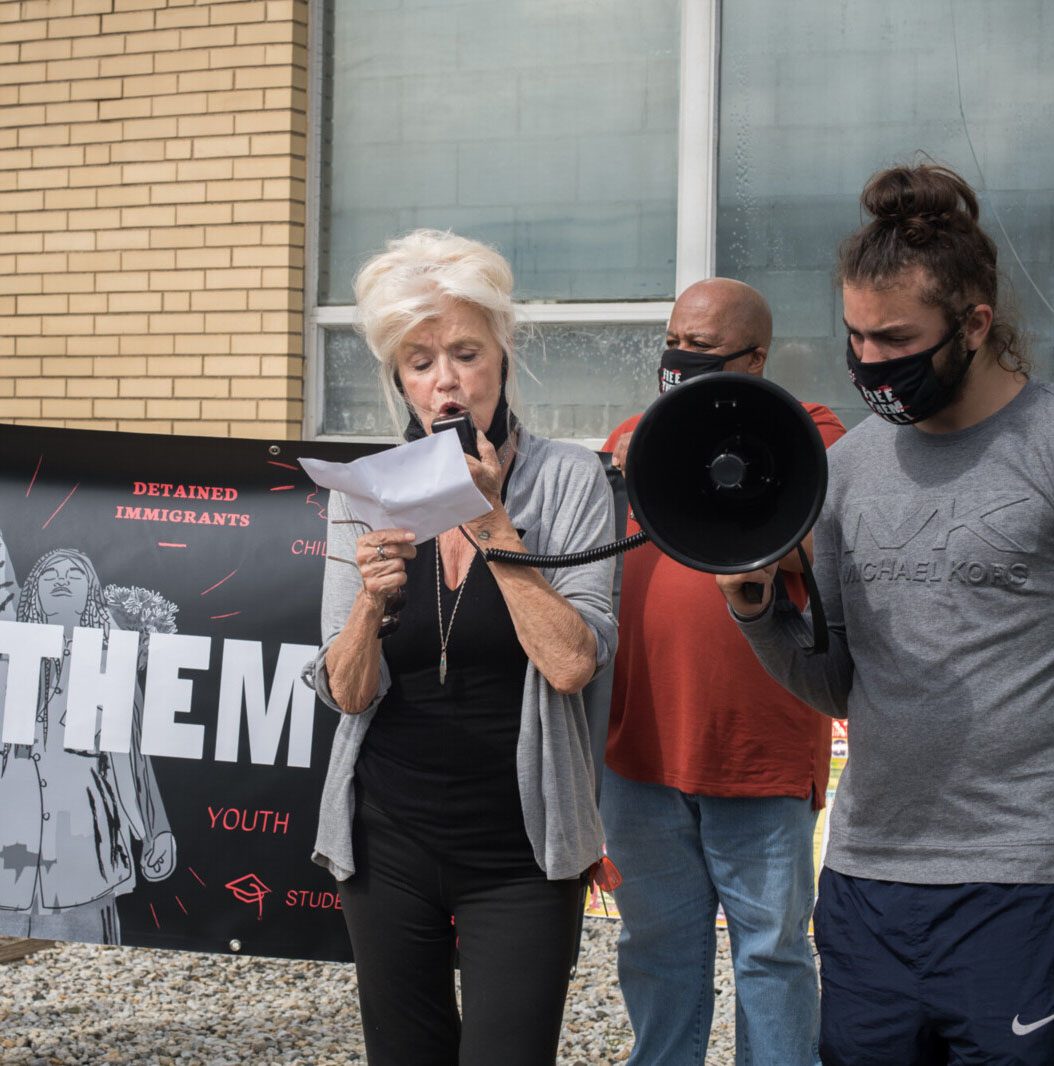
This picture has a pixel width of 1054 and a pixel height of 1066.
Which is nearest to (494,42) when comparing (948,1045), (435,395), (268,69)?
(268,69)

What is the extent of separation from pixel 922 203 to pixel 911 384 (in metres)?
0.30

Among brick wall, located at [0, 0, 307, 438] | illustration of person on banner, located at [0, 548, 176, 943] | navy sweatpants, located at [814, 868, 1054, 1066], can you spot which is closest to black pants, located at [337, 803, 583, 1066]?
navy sweatpants, located at [814, 868, 1054, 1066]

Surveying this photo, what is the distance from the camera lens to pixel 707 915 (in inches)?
108

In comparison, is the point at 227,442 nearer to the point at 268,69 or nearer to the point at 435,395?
the point at 435,395

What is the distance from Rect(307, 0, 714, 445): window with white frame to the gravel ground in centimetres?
219

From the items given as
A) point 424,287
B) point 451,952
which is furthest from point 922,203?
point 451,952

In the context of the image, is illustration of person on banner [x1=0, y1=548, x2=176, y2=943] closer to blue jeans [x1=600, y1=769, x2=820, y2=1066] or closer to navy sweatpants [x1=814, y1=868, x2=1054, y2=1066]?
blue jeans [x1=600, y1=769, x2=820, y2=1066]

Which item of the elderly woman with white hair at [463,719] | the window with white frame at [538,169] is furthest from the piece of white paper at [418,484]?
the window with white frame at [538,169]

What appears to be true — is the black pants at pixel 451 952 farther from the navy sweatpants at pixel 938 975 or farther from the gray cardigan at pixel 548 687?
the navy sweatpants at pixel 938 975

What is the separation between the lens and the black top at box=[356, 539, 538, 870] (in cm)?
208

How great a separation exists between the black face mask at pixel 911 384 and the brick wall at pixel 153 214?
3607 mm

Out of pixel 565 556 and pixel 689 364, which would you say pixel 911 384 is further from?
pixel 689 364

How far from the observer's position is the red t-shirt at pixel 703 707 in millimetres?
2646

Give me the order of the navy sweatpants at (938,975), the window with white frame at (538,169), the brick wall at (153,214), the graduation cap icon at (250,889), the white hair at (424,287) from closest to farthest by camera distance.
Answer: the navy sweatpants at (938,975), the white hair at (424,287), the graduation cap icon at (250,889), the window with white frame at (538,169), the brick wall at (153,214)
